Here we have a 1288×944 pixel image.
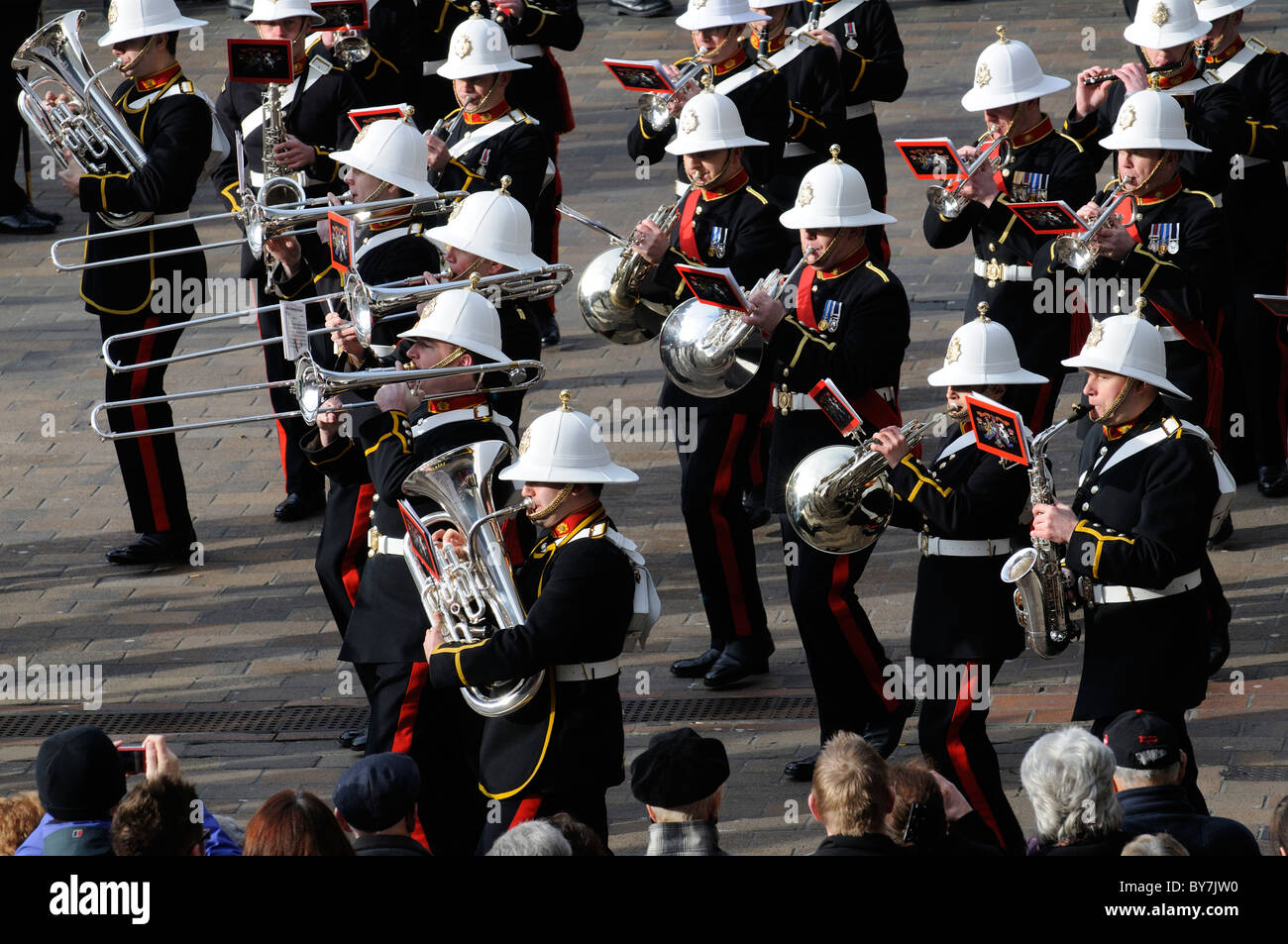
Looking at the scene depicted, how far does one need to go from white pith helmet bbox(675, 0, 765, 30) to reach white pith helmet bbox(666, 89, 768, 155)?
5.99 ft

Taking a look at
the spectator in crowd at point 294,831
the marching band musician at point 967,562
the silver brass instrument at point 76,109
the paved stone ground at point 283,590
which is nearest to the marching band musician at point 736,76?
the paved stone ground at point 283,590

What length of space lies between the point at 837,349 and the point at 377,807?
3.21 metres

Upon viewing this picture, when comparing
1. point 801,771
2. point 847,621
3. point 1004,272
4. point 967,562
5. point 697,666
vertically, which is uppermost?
point 1004,272

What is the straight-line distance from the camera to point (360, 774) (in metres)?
5.66

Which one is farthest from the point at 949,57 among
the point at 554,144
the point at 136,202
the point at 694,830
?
the point at 694,830

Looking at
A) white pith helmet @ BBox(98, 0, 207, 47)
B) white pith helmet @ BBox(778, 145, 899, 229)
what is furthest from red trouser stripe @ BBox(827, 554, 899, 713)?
white pith helmet @ BBox(98, 0, 207, 47)

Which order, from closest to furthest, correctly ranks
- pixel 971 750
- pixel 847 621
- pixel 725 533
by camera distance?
pixel 971 750
pixel 847 621
pixel 725 533

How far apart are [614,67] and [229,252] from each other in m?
5.10

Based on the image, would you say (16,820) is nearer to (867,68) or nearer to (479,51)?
(479,51)

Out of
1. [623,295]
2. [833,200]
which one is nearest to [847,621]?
[833,200]

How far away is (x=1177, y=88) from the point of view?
10.2 metres

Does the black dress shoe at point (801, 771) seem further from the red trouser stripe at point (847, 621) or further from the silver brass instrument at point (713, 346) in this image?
the silver brass instrument at point (713, 346)

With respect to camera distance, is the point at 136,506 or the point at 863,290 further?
the point at 136,506
